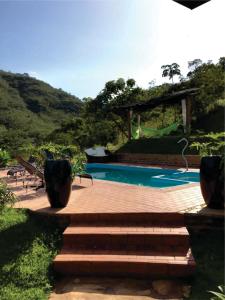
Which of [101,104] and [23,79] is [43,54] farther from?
[23,79]

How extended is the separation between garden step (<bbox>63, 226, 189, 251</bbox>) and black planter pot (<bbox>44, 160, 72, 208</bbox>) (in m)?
0.87

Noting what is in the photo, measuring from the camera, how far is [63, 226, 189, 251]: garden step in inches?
Result: 171

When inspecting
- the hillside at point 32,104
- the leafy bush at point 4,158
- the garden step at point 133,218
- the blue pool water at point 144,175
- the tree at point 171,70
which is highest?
the tree at point 171,70

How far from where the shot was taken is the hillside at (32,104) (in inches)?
1906

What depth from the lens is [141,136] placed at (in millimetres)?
20516

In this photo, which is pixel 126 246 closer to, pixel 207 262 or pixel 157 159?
pixel 207 262

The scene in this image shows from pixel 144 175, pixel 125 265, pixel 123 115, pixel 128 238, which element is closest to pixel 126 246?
pixel 128 238

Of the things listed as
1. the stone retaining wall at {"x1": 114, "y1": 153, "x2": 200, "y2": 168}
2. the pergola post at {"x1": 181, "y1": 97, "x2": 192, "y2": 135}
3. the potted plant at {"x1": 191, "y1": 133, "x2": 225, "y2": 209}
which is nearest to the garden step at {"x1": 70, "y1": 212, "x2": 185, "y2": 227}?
the potted plant at {"x1": 191, "y1": 133, "x2": 225, "y2": 209}

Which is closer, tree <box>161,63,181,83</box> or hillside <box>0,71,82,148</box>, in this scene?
hillside <box>0,71,82,148</box>

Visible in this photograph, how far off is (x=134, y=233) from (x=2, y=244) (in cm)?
197

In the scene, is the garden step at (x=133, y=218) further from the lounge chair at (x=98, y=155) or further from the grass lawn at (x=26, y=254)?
the lounge chair at (x=98, y=155)

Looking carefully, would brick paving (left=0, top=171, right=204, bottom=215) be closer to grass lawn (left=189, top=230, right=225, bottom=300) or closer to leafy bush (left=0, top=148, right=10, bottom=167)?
grass lawn (left=189, top=230, right=225, bottom=300)

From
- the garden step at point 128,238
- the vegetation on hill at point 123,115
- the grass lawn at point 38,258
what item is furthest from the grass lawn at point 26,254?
the vegetation on hill at point 123,115

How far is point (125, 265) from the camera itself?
13.2 ft
